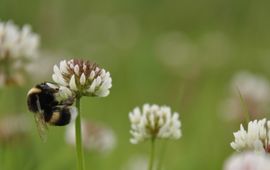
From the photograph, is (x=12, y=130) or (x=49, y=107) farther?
(x=12, y=130)

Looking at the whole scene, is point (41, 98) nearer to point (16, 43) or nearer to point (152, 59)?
point (16, 43)

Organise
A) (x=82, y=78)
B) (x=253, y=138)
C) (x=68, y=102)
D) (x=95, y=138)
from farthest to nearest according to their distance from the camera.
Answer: (x=95, y=138)
(x=68, y=102)
(x=82, y=78)
(x=253, y=138)

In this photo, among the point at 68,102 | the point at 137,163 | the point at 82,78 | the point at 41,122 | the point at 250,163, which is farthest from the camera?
the point at 137,163

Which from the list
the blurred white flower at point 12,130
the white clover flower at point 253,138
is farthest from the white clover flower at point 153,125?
the blurred white flower at point 12,130

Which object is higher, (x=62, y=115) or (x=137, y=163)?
(x=62, y=115)

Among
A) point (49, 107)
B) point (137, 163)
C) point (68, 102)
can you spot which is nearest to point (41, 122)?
point (49, 107)
